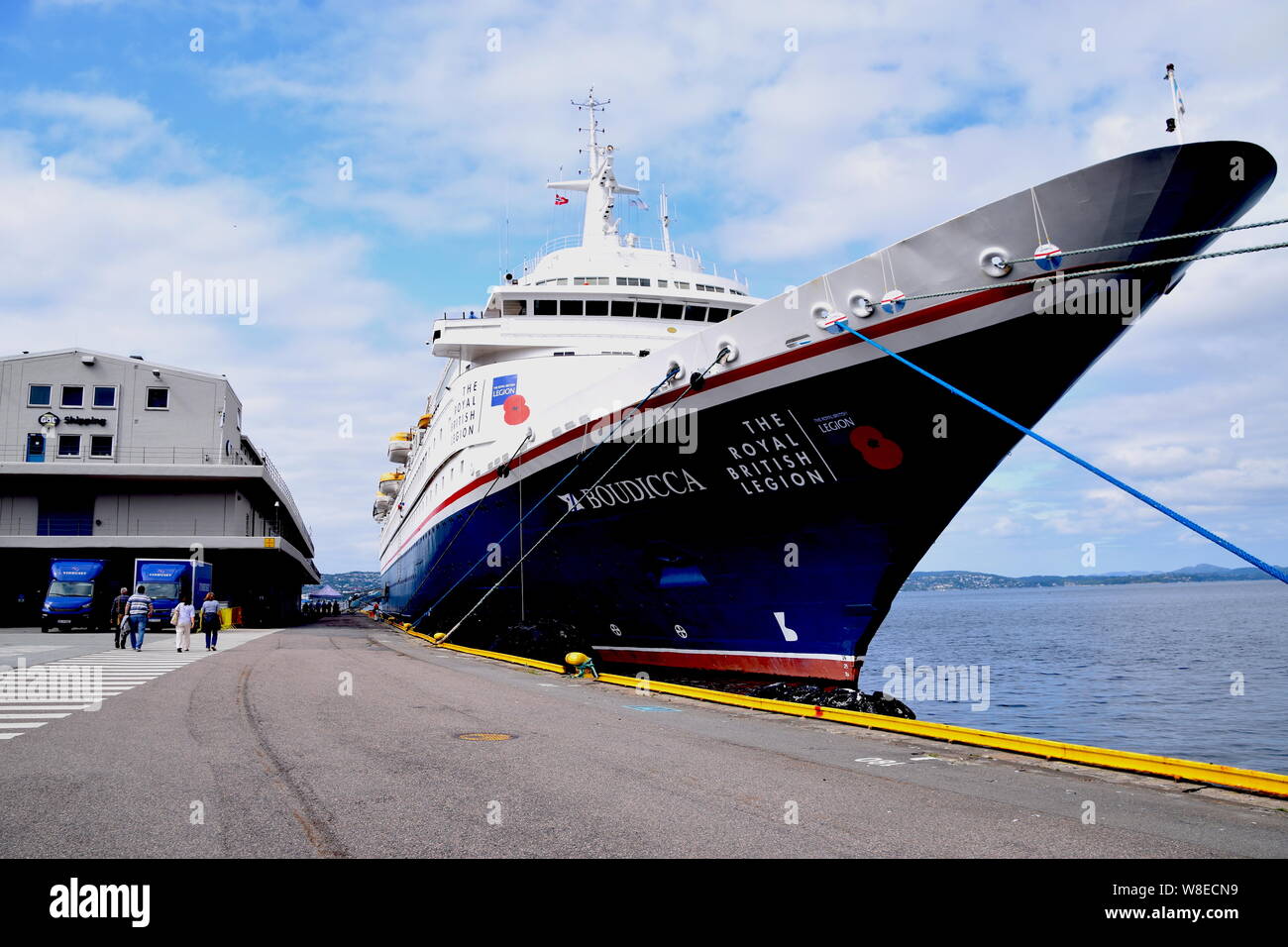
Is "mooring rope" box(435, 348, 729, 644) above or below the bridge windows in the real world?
below

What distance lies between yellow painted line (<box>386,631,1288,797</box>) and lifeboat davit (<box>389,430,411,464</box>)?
3572 centimetres

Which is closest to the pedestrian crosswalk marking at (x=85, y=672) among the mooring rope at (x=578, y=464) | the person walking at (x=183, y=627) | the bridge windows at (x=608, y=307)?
the person walking at (x=183, y=627)

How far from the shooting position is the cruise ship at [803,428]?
9.34 metres

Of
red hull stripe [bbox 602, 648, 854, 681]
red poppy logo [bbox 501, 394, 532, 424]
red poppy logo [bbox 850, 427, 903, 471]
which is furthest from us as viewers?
red poppy logo [bbox 501, 394, 532, 424]

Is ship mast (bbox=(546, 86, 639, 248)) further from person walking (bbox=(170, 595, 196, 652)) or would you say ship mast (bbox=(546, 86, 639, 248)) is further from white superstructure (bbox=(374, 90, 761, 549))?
person walking (bbox=(170, 595, 196, 652))

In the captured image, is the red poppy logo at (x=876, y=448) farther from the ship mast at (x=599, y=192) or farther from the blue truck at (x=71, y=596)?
the blue truck at (x=71, y=596)

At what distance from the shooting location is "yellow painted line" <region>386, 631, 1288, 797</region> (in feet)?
20.5

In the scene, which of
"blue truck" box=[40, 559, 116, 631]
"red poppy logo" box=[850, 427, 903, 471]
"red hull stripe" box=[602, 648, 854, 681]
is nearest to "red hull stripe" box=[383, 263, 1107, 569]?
"red poppy logo" box=[850, 427, 903, 471]

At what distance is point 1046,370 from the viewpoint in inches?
409

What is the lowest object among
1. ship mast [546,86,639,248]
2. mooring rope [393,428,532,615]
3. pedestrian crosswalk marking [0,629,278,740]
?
pedestrian crosswalk marking [0,629,278,740]

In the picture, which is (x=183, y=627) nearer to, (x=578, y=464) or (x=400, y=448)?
(x=578, y=464)

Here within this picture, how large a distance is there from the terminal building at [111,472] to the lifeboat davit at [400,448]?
770 cm
